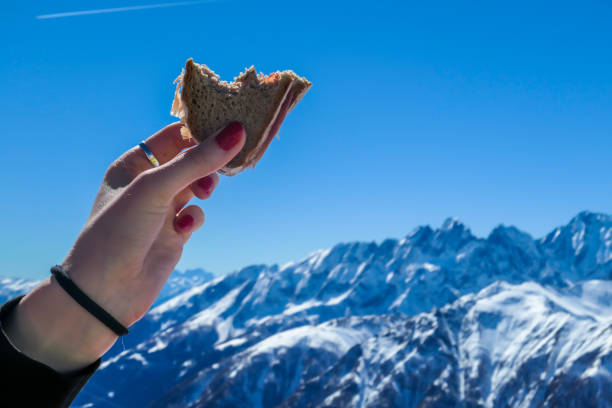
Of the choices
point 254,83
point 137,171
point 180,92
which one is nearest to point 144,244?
point 137,171

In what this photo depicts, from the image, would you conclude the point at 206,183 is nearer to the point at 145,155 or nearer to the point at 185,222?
the point at 185,222

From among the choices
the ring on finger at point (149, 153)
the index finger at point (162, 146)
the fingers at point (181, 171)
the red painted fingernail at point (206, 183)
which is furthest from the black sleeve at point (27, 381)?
the red painted fingernail at point (206, 183)

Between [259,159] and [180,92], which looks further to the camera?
[259,159]

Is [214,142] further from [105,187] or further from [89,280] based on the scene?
[89,280]

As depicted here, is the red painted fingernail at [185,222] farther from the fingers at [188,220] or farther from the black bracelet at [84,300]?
the black bracelet at [84,300]

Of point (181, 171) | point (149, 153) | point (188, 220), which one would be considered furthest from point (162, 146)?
point (181, 171)
